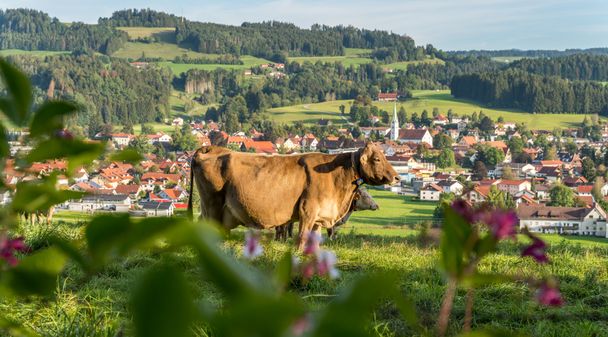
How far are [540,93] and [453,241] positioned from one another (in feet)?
346

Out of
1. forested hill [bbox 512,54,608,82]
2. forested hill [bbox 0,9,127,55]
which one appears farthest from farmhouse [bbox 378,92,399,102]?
forested hill [bbox 0,9,127,55]

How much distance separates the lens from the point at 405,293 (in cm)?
418

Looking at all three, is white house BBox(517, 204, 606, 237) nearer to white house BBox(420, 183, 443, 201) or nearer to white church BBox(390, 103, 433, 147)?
white house BBox(420, 183, 443, 201)

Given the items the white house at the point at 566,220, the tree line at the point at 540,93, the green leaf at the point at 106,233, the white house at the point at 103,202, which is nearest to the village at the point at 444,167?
the white house at the point at 566,220

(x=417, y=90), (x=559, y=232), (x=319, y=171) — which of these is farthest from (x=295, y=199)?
(x=417, y=90)

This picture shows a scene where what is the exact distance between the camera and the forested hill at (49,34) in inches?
5423

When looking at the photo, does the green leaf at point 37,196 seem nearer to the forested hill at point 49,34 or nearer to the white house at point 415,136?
the white house at point 415,136

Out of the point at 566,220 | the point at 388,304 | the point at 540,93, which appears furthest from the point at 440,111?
the point at 388,304

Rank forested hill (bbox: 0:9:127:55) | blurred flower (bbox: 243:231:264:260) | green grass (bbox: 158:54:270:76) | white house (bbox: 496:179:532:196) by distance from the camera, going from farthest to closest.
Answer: forested hill (bbox: 0:9:127:55) → green grass (bbox: 158:54:270:76) → white house (bbox: 496:179:532:196) → blurred flower (bbox: 243:231:264:260)

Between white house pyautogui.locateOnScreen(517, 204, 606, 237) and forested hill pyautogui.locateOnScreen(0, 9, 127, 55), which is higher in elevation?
forested hill pyautogui.locateOnScreen(0, 9, 127, 55)

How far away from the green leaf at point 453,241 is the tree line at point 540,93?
10456 centimetres

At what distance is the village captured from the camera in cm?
4503

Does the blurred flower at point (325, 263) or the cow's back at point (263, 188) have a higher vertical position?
the blurred flower at point (325, 263)

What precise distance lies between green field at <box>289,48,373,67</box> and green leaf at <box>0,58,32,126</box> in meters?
136
